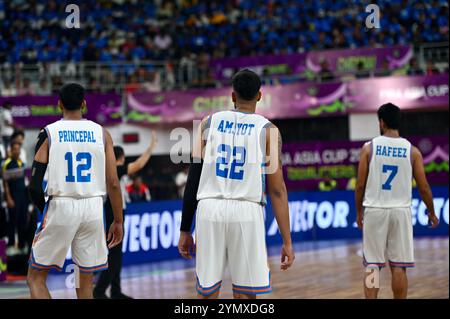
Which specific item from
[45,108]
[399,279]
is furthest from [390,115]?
[45,108]

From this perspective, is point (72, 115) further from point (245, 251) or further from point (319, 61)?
point (319, 61)

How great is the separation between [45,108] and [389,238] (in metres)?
18.7

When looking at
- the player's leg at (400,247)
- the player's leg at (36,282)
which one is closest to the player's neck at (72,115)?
the player's leg at (36,282)

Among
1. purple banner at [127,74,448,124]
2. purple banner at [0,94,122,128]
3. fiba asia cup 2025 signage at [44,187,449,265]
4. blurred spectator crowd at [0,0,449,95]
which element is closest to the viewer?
fiba asia cup 2025 signage at [44,187,449,265]

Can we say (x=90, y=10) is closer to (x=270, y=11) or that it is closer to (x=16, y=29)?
(x=16, y=29)

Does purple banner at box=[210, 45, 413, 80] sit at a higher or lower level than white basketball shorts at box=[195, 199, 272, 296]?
higher

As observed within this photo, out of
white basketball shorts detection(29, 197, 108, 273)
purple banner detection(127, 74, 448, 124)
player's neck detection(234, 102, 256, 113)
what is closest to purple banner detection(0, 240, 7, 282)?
white basketball shorts detection(29, 197, 108, 273)

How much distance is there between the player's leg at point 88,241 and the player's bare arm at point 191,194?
1.00 metres

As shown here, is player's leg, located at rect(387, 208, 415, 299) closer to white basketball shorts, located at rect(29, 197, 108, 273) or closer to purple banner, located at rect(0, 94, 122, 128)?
white basketball shorts, located at rect(29, 197, 108, 273)

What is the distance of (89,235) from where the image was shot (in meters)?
6.38

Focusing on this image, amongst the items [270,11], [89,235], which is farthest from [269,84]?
[89,235]

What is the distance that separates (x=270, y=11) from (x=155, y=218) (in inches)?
594

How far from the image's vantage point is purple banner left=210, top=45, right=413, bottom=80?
78.5ft

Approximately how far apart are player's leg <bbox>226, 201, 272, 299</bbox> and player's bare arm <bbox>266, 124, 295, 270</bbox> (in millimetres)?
156
